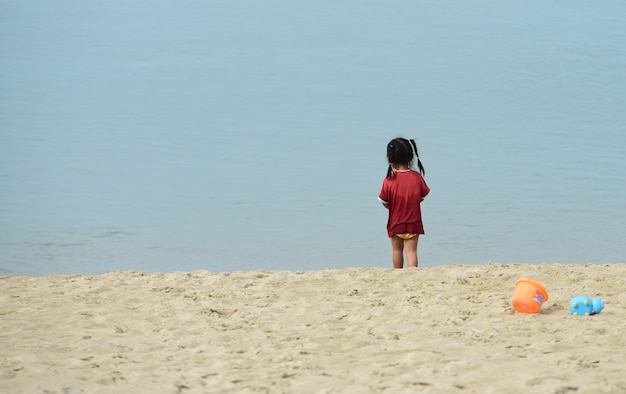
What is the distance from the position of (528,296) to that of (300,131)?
40.8 feet

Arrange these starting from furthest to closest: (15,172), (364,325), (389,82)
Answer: (389,82) < (15,172) < (364,325)

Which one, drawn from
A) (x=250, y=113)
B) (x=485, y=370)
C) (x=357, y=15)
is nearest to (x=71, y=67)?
(x=250, y=113)

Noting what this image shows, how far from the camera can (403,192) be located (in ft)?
24.6

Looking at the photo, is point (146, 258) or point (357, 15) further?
point (357, 15)

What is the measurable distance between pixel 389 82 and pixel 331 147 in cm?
785

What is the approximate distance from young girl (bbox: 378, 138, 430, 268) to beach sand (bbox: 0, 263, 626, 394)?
44 cm

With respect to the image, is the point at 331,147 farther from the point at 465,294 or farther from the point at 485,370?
the point at 485,370

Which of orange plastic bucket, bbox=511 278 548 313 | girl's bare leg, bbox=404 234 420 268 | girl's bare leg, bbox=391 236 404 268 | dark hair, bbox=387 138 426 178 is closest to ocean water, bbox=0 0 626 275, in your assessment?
girl's bare leg, bbox=391 236 404 268

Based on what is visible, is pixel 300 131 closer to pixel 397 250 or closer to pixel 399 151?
pixel 397 250

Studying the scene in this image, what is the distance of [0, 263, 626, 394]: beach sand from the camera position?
4543 millimetres

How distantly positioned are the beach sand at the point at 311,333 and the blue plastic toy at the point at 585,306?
0.05 m

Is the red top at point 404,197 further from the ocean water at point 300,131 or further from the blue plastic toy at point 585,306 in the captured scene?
the ocean water at point 300,131

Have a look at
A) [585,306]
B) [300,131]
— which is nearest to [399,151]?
[585,306]

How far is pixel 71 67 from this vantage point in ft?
84.3
